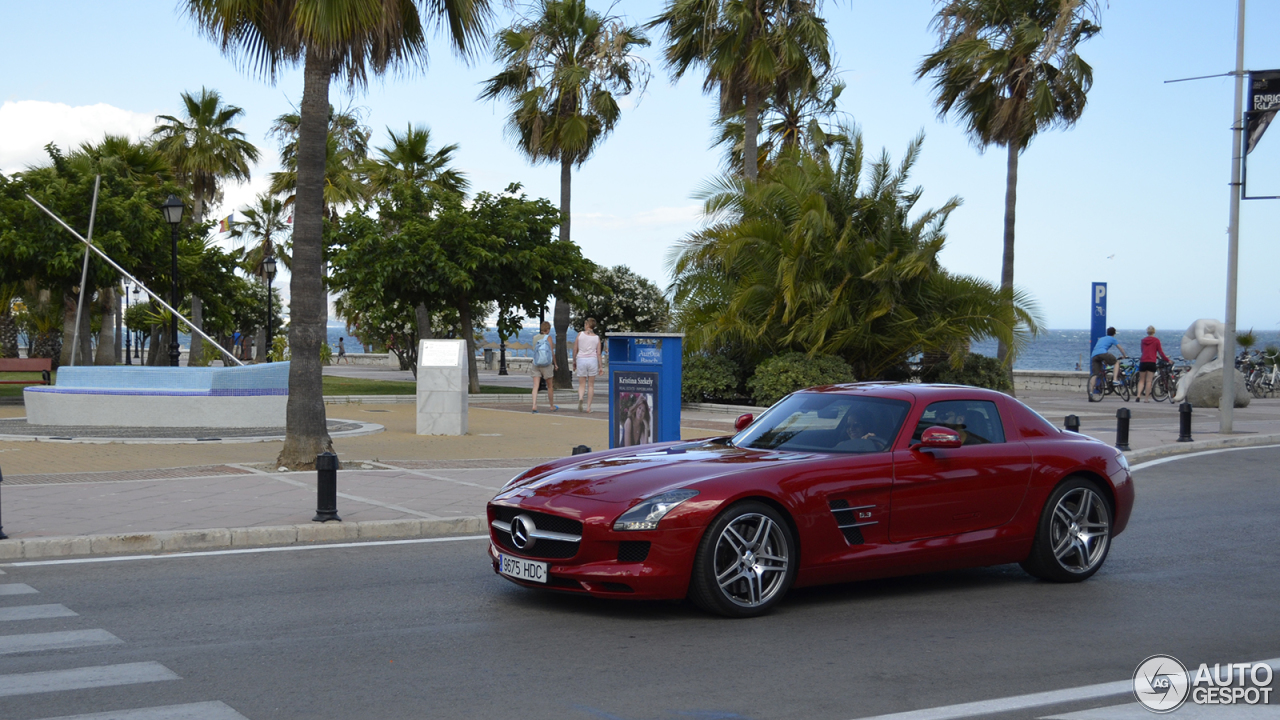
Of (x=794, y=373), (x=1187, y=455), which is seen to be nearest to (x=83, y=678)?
(x=1187, y=455)

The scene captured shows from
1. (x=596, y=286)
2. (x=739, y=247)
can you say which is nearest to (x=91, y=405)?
(x=739, y=247)

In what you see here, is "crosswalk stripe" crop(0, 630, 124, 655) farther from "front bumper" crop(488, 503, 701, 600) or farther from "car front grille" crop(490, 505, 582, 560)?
"front bumper" crop(488, 503, 701, 600)

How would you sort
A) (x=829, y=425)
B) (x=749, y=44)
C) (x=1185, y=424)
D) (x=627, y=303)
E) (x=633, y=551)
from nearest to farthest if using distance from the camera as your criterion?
(x=633, y=551) → (x=829, y=425) → (x=1185, y=424) → (x=749, y=44) → (x=627, y=303)

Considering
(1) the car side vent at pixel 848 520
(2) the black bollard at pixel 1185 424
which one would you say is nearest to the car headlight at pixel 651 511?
(1) the car side vent at pixel 848 520

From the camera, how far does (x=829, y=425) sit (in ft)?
25.0

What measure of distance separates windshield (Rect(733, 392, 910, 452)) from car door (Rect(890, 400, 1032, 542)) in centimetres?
19

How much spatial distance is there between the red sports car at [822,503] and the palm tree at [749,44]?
61.6ft

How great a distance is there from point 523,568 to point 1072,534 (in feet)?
12.8

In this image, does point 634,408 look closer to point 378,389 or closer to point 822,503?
point 822,503

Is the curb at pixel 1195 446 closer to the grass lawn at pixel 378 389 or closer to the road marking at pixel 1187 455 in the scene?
the road marking at pixel 1187 455

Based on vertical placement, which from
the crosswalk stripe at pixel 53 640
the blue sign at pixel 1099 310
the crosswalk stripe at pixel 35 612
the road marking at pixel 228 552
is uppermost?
the blue sign at pixel 1099 310

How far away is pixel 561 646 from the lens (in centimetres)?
605

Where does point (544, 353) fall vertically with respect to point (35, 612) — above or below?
above
